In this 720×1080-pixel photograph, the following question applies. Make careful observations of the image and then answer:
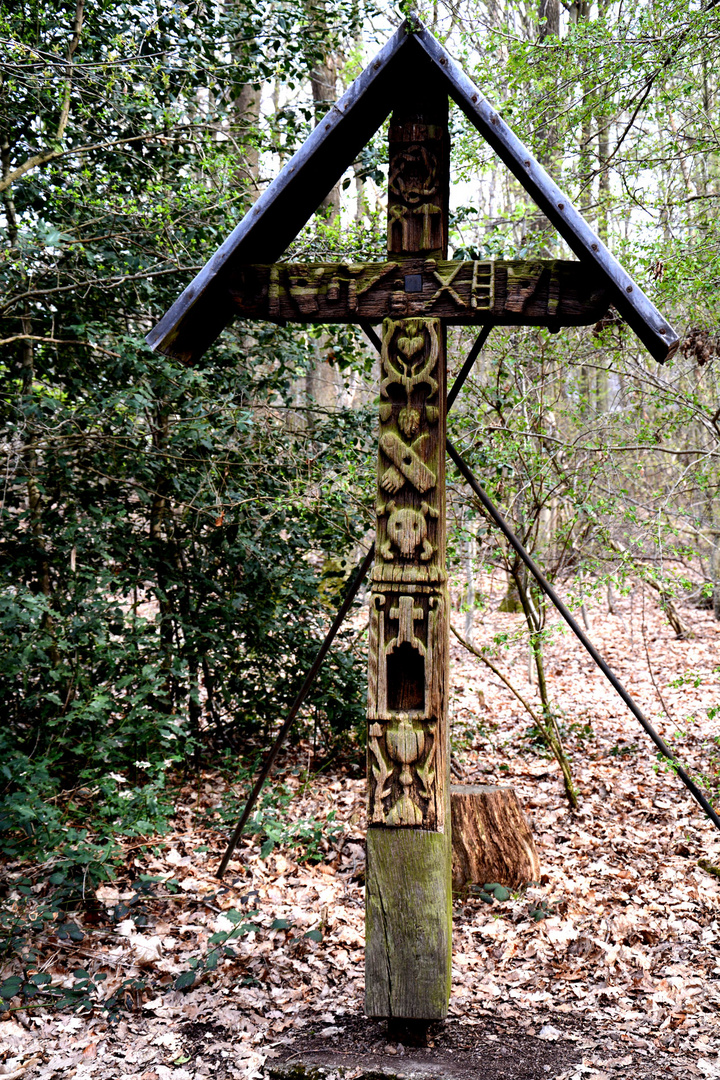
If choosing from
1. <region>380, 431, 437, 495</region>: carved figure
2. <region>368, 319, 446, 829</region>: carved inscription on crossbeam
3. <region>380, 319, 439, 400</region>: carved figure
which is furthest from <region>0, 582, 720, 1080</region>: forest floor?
<region>380, 319, 439, 400</region>: carved figure

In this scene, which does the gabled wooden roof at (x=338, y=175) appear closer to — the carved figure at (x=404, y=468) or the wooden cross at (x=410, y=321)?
the wooden cross at (x=410, y=321)

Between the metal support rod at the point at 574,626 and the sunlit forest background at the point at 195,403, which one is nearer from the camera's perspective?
the metal support rod at the point at 574,626

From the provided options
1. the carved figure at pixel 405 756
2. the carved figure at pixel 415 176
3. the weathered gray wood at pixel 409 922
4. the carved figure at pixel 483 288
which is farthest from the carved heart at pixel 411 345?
the weathered gray wood at pixel 409 922

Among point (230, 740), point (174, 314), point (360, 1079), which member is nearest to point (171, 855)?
point (230, 740)

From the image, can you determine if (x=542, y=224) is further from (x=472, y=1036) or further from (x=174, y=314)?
(x=472, y=1036)

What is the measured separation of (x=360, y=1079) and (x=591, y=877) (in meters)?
2.34

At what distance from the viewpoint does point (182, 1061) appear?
3.11 meters

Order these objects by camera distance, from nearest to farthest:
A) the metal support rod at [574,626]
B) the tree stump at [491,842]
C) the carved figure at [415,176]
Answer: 1. the carved figure at [415,176]
2. the metal support rod at [574,626]
3. the tree stump at [491,842]

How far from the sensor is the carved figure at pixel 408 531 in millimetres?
3160

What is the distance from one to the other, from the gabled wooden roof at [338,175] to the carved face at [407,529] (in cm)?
110

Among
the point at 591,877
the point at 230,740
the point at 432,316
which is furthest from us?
the point at 230,740

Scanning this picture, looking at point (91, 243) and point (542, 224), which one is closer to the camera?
point (91, 243)

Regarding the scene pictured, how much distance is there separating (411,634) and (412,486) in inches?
23.4

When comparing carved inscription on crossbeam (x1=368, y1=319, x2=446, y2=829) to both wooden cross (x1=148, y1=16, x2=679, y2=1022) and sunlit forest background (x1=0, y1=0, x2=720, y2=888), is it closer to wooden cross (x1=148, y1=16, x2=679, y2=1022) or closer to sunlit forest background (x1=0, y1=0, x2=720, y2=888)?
wooden cross (x1=148, y1=16, x2=679, y2=1022)
